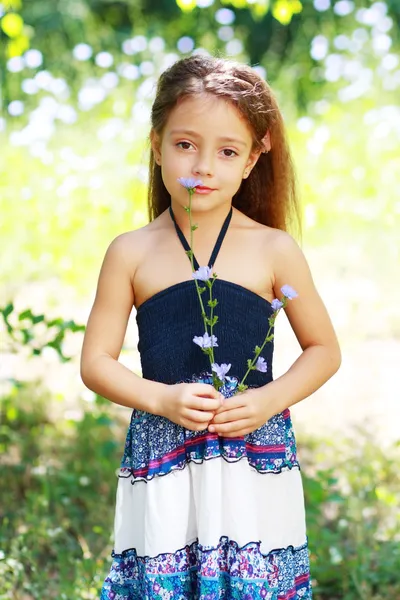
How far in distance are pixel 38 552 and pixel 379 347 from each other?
237 cm

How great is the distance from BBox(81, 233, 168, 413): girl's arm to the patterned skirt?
0.13 m

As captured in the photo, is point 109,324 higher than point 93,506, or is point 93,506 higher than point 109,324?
point 93,506

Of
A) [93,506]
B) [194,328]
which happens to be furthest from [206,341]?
[93,506]

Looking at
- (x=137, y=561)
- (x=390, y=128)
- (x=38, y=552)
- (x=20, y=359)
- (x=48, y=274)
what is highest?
(x=390, y=128)

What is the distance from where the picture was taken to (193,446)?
80.0 inches

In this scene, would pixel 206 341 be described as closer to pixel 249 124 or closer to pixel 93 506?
pixel 249 124

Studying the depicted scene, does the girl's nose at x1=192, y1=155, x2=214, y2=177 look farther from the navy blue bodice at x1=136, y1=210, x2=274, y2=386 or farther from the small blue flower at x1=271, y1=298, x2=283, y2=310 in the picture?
the small blue flower at x1=271, y1=298, x2=283, y2=310

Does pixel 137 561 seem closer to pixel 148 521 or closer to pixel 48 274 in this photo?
pixel 148 521

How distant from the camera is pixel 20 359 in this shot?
490 centimetres

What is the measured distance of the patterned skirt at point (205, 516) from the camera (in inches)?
78.0

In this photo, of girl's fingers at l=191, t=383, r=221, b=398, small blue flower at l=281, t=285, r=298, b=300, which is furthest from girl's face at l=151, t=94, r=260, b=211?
girl's fingers at l=191, t=383, r=221, b=398

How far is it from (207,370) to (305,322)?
246mm

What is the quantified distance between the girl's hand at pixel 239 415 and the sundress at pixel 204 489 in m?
0.05

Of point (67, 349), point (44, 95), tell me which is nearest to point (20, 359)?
point (67, 349)
